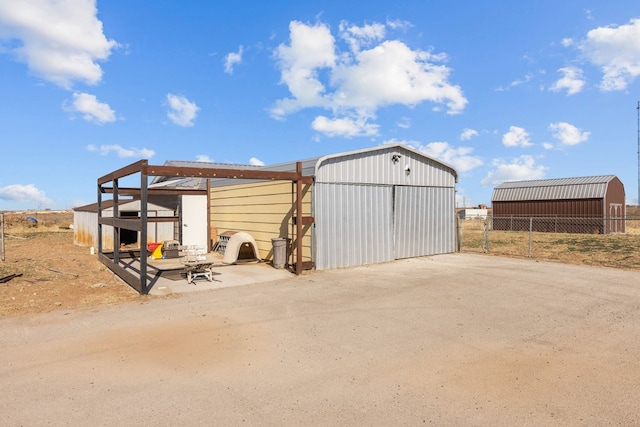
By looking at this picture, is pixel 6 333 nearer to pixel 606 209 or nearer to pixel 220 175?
pixel 220 175

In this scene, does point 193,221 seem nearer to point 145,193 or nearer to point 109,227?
point 109,227

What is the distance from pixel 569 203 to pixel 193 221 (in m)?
28.7

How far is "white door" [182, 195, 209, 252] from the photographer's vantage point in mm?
17312

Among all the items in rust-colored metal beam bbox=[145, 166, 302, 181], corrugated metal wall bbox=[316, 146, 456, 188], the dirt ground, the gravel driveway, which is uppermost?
corrugated metal wall bbox=[316, 146, 456, 188]

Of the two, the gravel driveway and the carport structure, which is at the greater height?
the carport structure

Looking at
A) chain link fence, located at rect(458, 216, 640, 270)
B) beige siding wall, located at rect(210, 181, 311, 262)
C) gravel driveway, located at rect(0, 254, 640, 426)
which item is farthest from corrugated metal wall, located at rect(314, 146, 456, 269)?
gravel driveway, located at rect(0, 254, 640, 426)

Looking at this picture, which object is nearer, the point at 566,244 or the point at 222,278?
the point at 222,278

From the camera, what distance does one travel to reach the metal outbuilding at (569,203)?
28781 millimetres

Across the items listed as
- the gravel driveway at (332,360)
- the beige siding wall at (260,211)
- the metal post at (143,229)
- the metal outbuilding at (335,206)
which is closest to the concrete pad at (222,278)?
the metal post at (143,229)

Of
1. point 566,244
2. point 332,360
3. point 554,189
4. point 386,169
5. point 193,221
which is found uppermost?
point 554,189

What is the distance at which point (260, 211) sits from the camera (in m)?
14.2

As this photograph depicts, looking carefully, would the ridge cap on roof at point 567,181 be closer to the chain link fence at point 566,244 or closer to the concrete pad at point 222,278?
the chain link fence at point 566,244

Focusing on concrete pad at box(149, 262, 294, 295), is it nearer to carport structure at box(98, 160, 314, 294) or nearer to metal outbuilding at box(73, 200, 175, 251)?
carport structure at box(98, 160, 314, 294)

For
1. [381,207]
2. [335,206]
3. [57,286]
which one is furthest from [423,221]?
[57,286]
